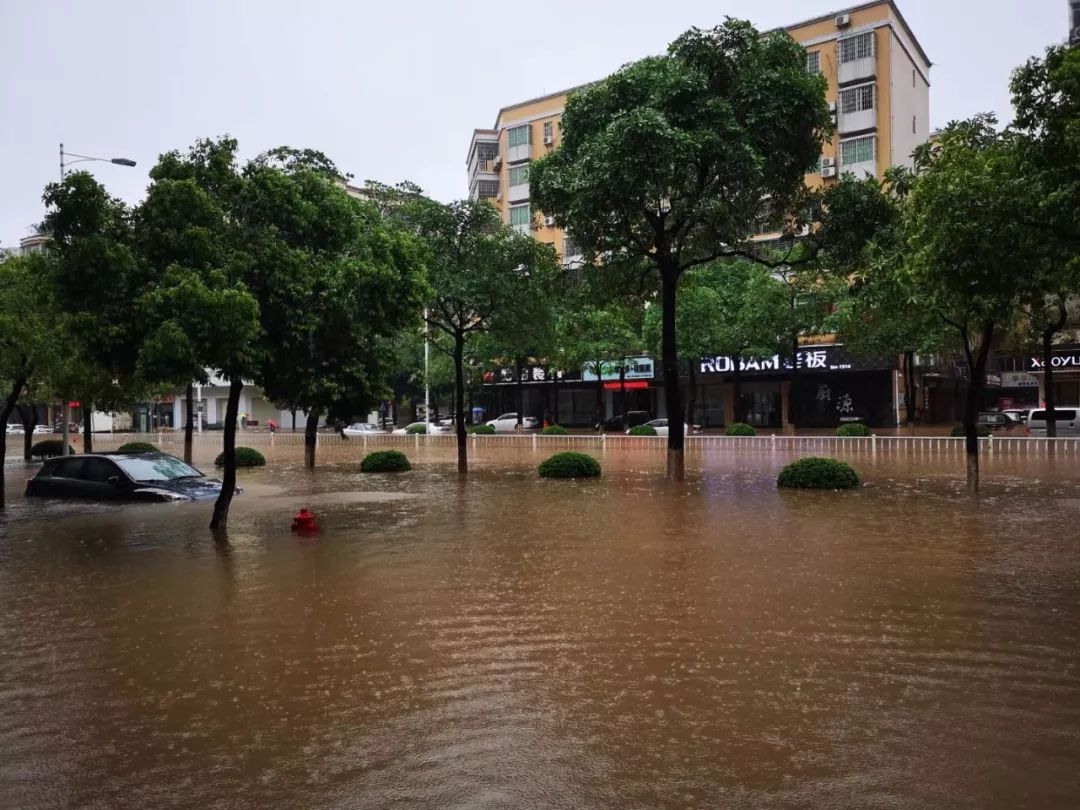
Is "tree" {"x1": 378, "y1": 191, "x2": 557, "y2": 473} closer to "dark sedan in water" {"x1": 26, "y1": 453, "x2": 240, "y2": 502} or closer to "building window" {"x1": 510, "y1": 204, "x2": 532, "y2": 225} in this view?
"dark sedan in water" {"x1": 26, "y1": 453, "x2": 240, "y2": 502}

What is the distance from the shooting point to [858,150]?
148 feet

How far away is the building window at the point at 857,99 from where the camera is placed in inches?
1761

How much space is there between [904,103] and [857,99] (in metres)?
3.34

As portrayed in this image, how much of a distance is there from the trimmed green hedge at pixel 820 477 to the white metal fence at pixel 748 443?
10.9m

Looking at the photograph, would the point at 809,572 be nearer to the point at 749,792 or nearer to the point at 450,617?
the point at 450,617

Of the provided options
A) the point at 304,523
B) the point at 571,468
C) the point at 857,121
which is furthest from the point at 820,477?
the point at 857,121

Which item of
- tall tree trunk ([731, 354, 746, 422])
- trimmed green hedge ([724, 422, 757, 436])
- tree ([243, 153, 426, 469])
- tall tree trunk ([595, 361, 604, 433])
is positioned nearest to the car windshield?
tree ([243, 153, 426, 469])

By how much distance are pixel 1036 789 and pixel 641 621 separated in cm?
350

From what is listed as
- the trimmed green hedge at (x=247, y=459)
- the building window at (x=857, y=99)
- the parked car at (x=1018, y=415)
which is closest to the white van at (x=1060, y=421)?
the parked car at (x=1018, y=415)

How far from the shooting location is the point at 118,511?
1512cm

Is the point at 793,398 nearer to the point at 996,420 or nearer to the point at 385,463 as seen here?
the point at 996,420

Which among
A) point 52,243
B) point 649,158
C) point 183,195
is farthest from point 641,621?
point 649,158

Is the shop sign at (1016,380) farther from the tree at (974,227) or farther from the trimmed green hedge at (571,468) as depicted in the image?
the tree at (974,227)

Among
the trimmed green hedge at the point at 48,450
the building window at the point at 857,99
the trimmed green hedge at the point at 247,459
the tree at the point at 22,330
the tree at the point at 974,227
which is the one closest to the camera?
the tree at the point at 974,227
